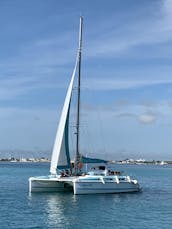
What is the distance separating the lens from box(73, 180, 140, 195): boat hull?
4700 cm

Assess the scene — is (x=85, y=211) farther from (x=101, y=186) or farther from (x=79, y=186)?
(x=101, y=186)

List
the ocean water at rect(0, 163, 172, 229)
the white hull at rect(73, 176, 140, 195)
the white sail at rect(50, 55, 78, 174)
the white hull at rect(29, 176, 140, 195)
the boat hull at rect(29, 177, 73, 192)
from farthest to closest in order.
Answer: the white sail at rect(50, 55, 78, 174)
the boat hull at rect(29, 177, 73, 192)
the white hull at rect(29, 176, 140, 195)
the white hull at rect(73, 176, 140, 195)
the ocean water at rect(0, 163, 172, 229)

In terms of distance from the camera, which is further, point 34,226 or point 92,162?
point 92,162

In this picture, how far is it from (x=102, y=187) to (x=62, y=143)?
639 centimetres

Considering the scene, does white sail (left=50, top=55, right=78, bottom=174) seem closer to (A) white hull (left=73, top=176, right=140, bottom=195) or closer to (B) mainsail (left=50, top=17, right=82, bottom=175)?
(B) mainsail (left=50, top=17, right=82, bottom=175)

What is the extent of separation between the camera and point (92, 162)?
51.2 m

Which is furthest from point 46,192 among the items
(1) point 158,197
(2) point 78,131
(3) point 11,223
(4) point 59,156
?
(3) point 11,223

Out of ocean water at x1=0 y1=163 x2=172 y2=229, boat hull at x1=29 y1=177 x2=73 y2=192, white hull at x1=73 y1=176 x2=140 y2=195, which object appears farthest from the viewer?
boat hull at x1=29 y1=177 x2=73 y2=192

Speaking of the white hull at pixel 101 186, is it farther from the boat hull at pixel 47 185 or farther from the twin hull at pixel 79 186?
the boat hull at pixel 47 185

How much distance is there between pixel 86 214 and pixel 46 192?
14582mm

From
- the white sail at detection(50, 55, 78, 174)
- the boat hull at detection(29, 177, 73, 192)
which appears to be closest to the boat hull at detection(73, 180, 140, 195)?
the boat hull at detection(29, 177, 73, 192)

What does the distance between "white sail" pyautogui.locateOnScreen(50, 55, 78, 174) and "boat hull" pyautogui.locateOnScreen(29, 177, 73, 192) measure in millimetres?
1303

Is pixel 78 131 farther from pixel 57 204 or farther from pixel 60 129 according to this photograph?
pixel 57 204

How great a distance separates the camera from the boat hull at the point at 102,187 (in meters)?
47.0
